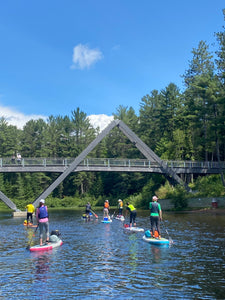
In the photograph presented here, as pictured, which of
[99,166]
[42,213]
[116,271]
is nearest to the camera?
[116,271]

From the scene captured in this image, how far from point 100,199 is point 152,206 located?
64.7 meters

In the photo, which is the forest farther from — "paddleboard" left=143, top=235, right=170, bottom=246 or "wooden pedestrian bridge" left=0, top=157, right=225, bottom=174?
"paddleboard" left=143, top=235, right=170, bottom=246

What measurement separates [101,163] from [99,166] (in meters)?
0.54

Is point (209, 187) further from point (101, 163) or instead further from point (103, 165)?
point (101, 163)

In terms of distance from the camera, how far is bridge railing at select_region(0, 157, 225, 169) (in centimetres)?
4659

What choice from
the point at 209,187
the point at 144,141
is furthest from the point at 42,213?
the point at 144,141

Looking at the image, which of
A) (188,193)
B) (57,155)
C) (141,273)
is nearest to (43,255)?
(141,273)

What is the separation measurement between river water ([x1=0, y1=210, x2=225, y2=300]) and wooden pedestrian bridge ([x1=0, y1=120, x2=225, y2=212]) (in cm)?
2860

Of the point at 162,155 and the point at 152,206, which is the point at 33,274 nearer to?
the point at 152,206

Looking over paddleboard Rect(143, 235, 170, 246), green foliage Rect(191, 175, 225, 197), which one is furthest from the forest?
paddleboard Rect(143, 235, 170, 246)

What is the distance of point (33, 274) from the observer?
11.9 metres

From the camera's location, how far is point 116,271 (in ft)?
39.9

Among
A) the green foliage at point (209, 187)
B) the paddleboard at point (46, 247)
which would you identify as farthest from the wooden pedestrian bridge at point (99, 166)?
the paddleboard at point (46, 247)

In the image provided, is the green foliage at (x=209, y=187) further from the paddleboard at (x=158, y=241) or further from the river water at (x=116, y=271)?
the paddleboard at (x=158, y=241)
